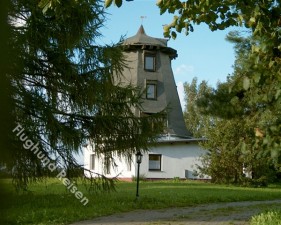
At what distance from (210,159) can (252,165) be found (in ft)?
9.97

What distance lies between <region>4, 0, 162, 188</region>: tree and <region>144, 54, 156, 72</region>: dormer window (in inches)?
1083

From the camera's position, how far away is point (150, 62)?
43688 mm

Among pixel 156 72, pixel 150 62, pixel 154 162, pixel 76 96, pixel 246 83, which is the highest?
pixel 150 62

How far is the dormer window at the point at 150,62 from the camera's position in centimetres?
4334

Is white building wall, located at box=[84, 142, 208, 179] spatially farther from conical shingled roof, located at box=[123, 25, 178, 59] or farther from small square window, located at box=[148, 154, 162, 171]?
conical shingled roof, located at box=[123, 25, 178, 59]

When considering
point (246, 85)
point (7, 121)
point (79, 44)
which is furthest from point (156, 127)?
point (7, 121)

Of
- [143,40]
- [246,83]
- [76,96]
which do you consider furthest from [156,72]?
[246,83]

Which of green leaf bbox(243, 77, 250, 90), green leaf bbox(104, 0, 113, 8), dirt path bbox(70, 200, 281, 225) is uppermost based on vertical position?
green leaf bbox(104, 0, 113, 8)

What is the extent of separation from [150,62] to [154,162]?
9.77 m

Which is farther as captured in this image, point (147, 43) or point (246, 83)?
point (147, 43)

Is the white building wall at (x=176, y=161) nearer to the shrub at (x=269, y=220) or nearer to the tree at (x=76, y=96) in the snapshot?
the tree at (x=76, y=96)

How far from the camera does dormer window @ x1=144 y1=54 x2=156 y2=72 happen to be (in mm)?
43344

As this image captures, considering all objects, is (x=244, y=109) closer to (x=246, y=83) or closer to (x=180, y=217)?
(x=180, y=217)

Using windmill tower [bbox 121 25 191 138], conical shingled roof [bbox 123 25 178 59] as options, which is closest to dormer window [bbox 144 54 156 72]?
windmill tower [bbox 121 25 191 138]
